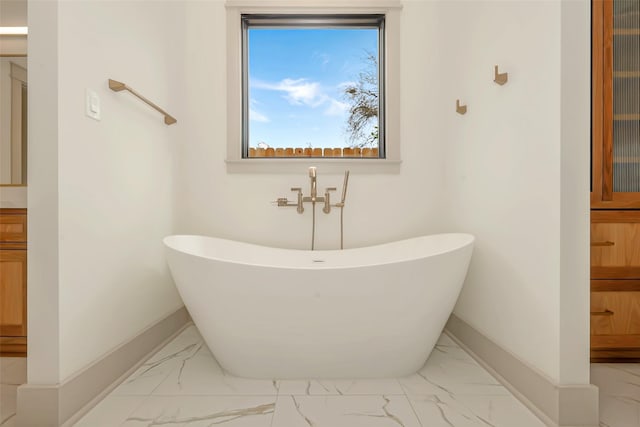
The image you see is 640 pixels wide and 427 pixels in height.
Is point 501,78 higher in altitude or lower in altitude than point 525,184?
higher

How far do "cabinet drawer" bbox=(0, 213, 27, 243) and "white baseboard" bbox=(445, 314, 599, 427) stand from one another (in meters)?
2.29

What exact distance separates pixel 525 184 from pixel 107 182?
69.3 inches

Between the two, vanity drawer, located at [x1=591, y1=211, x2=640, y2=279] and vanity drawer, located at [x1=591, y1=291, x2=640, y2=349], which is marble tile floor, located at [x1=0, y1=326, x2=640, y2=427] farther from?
vanity drawer, located at [x1=591, y1=211, x2=640, y2=279]

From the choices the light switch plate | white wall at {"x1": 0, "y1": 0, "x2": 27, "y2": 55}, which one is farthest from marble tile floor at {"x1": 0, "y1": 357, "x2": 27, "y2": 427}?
white wall at {"x1": 0, "y1": 0, "x2": 27, "y2": 55}

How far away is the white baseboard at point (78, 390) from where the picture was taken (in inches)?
44.5

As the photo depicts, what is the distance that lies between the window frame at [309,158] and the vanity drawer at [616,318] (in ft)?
4.22

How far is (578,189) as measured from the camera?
1.16m

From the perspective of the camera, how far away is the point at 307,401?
1333 mm

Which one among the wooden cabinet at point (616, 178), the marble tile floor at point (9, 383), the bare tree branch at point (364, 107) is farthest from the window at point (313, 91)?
the marble tile floor at point (9, 383)

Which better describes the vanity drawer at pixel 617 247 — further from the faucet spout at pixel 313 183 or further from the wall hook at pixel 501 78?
the faucet spout at pixel 313 183

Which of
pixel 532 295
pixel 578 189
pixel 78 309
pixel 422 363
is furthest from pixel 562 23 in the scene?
pixel 78 309

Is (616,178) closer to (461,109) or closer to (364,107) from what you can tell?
(461,109)

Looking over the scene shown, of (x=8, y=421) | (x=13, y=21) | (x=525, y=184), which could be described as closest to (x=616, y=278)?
(x=525, y=184)

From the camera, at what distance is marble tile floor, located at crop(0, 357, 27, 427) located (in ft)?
3.99
